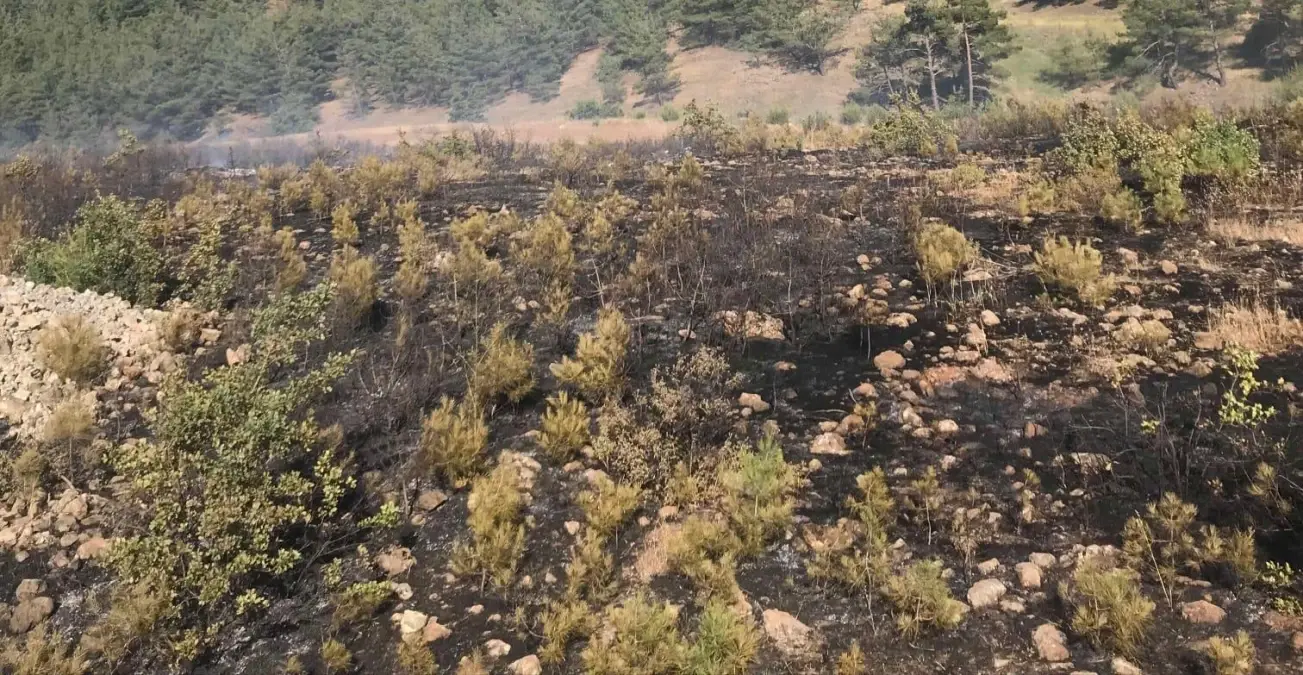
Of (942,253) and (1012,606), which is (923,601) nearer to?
(1012,606)

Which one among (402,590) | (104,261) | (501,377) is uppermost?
(104,261)

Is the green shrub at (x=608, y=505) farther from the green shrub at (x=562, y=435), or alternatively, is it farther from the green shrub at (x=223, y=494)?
the green shrub at (x=223, y=494)

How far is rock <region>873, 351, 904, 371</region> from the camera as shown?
5.20m

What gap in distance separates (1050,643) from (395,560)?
2.95 m

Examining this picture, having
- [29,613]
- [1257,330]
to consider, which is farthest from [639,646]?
[1257,330]

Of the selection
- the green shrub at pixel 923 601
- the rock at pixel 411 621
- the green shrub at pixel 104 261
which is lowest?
the green shrub at pixel 923 601

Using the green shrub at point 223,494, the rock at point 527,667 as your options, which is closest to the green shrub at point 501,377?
the green shrub at point 223,494

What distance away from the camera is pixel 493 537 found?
3490mm

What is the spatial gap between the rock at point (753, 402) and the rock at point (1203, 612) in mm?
2478

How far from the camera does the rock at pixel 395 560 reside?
3568 mm

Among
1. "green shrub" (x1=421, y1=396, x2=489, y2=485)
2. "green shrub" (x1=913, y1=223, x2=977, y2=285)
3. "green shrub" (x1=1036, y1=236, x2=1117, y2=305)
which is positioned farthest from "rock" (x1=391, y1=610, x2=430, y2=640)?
"green shrub" (x1=1036, y1=236, x2=1117, y2=305)

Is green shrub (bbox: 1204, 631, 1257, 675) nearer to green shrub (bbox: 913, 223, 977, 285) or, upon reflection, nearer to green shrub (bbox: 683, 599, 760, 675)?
green shrub (bbox: 683, 599, 760, 675)

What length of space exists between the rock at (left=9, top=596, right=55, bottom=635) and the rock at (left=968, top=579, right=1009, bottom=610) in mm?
4184

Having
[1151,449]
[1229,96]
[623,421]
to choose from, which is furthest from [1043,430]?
[1229,96]
